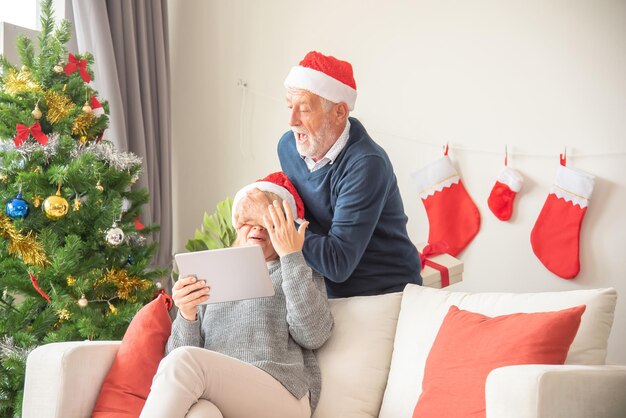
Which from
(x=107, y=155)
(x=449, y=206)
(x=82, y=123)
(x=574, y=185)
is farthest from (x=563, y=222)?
(x=82, y=123)

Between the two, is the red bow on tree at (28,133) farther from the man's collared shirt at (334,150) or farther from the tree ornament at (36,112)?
the man's collared shirt at (334,150)

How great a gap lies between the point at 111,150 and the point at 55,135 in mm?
204

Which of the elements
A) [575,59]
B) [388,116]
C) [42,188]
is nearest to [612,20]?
[575,59]

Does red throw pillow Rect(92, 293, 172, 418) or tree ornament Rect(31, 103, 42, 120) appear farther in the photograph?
tree ornament Rect(31, 103, 42, 120)

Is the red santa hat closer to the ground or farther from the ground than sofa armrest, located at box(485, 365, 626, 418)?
farther from the ground

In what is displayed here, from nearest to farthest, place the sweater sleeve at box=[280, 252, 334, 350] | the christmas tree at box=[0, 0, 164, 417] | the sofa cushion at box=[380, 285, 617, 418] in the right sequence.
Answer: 1. the sofa cushion at box=[380, 285, 617, 418]
2. the sweater sleeve at box=[280, 252, 334, 350]
3. the christmas tree at box=[0, 0, 164, 417]

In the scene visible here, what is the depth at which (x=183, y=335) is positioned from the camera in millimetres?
2057

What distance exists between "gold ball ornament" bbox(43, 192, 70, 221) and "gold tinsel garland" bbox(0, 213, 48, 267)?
0.35ft

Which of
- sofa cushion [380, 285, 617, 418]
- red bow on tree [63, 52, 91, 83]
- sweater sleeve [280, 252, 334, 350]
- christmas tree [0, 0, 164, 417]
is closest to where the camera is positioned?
sofa cushion [380, 285, 617, 418]

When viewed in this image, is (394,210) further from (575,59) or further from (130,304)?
(575,59)

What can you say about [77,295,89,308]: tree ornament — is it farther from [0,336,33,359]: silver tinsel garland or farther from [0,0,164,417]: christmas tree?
[0,336,33,359]: silver tinsel garland

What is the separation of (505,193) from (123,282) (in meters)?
1.68

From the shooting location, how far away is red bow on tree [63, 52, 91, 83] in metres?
2.50

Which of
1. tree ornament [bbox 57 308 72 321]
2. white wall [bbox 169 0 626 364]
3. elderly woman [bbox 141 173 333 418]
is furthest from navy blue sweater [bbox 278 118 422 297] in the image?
white wall [bbox 169 0 626 364]
